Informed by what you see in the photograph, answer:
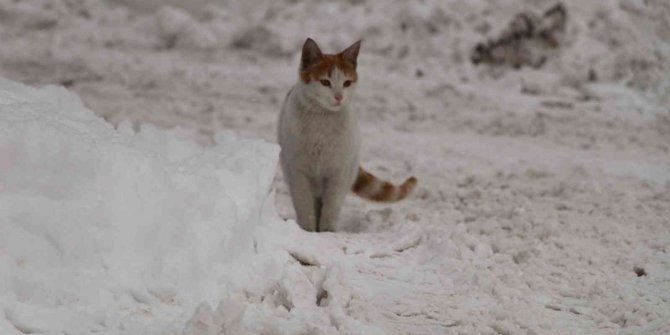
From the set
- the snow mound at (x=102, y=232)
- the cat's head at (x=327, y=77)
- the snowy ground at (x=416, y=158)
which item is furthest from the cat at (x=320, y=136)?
the snow mound at (x=102, y=232)

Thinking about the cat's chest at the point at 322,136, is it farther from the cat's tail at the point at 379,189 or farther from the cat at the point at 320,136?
the cat's tail at the point at 379,189

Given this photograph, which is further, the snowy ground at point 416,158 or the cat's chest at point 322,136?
the cat's chest at point 322,136

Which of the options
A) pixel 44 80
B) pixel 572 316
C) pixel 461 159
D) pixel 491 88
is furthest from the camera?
pixel 491 88

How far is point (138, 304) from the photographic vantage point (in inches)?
90.2

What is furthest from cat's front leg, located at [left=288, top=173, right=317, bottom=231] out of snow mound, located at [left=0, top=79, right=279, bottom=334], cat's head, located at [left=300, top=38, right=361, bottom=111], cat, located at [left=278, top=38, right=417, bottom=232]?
snow mound, located at [left=0, top=79, right=279, bottom=334]

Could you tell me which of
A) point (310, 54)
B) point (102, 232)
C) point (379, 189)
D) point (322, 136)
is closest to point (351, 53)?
point (310, 54)

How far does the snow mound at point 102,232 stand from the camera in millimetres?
2188

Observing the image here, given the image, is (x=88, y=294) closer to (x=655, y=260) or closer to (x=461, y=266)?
(x=461, y=266)

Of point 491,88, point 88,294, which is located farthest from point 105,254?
point 491,88

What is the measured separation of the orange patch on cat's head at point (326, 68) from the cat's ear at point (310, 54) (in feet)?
0.07

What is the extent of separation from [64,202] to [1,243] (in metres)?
0.19

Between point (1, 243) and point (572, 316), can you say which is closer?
point (1, 243)

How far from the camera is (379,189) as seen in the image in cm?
403

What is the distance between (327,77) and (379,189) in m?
0.62
